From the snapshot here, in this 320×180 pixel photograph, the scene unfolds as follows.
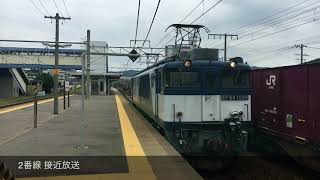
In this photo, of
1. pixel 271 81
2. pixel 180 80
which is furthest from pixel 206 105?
pixel 271 81

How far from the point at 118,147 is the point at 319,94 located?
17.2 ft

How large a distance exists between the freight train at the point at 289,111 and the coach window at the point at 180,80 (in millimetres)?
2166

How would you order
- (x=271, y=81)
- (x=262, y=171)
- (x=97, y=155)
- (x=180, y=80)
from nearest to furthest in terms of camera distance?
(x=97, y=155) < (x=262, y=171) < (x=180, y=80) < (x=271, y=81)

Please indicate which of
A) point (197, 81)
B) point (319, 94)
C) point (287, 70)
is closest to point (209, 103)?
point (197, 81)

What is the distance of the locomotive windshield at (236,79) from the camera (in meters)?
14.3

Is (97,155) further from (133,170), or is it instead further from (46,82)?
(46,82)

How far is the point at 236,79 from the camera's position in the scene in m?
14.3

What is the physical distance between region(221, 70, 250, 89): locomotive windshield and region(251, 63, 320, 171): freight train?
0.81 m

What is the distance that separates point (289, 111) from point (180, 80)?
2.92 meters

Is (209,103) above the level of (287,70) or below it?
below

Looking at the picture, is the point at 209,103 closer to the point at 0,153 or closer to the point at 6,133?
the point at 0,153

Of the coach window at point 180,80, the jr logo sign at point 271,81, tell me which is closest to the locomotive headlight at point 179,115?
the coach window at point 180,80

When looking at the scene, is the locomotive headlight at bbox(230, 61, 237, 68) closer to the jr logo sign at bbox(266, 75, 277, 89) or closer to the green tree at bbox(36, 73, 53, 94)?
the jr logo sign at bbox(266, 75, 277, 89)

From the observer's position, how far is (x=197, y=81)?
46.4 feet
